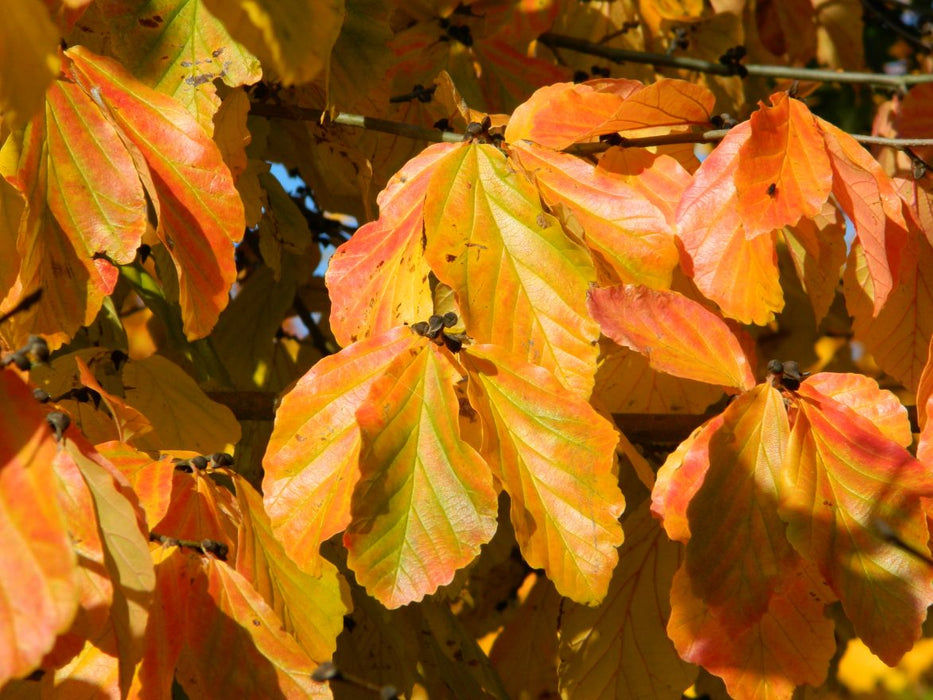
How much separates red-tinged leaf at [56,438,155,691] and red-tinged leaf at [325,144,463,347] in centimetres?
33

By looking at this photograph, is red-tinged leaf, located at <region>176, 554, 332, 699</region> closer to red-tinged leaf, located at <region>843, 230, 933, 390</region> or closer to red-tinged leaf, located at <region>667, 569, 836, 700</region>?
red-tinged leaf, located at <region>667, 569, 836, 700</region>

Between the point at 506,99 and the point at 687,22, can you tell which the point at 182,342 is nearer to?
the point at 506,99

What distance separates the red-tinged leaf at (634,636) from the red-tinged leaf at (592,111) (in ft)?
1.42

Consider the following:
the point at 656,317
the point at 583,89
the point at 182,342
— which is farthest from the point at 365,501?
the point at 182,342

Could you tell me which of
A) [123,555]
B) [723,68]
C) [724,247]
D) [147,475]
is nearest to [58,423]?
[123,555]

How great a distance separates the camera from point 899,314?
1.20 m

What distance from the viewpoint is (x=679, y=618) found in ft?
3.39

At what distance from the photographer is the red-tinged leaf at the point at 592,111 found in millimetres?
1128

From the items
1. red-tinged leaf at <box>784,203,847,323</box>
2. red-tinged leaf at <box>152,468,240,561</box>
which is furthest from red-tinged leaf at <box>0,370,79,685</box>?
red-tinged leaf at <box>784,203,847,323</box>

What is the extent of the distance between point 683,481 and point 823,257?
403 mm

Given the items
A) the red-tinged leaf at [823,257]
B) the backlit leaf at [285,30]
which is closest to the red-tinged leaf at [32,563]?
the backlit leaf at [285,30]

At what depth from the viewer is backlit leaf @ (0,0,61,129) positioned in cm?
66

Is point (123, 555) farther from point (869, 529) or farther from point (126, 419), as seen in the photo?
point (869, 529)

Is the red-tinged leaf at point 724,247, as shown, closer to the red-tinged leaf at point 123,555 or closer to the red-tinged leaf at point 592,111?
the red-tinged leaf at point 592,111
